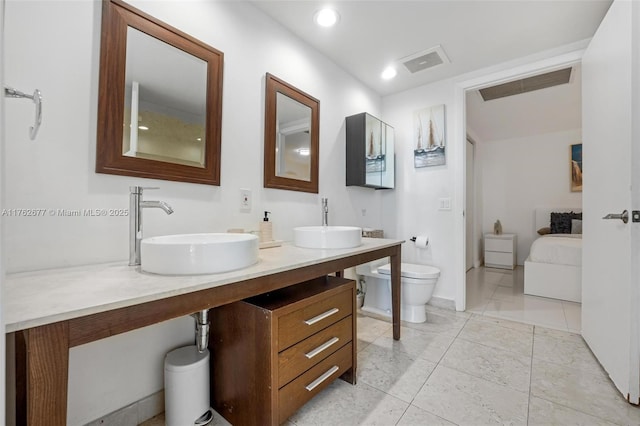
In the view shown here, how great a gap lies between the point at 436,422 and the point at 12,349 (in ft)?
5.10

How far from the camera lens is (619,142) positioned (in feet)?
4.73

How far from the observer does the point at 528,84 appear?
2.86 m

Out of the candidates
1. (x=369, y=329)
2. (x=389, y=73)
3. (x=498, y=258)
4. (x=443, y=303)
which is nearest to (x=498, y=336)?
(x=443, y=303)

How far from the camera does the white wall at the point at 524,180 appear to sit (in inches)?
174

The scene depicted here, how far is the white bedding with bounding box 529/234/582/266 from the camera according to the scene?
2.91m

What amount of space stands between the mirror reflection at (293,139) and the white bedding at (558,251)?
2.88 m

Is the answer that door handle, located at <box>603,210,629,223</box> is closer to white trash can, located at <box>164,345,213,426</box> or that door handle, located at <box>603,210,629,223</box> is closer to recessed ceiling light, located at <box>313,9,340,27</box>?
recessed ceiling light, located at <box>313,9,340,27</box>

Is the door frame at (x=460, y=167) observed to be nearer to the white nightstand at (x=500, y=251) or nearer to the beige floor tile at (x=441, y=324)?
the beige floor tile at (x=441, y=324)

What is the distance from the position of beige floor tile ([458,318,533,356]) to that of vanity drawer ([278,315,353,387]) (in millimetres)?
→ 1167

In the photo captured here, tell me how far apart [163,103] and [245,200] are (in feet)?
2.09

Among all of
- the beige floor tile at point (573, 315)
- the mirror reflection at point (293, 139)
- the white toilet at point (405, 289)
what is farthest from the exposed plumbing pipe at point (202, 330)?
the beige floor tile at point (573, 315)

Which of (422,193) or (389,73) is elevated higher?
(389,73)

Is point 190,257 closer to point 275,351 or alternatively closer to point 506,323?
point 275,351

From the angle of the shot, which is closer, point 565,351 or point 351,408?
point 351,408
